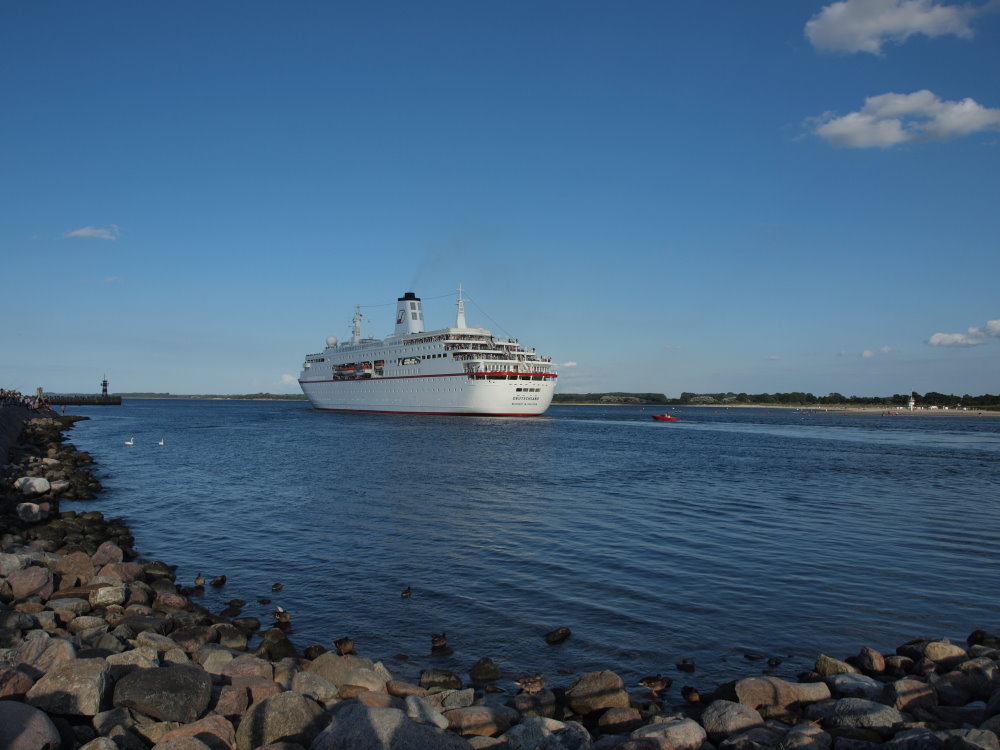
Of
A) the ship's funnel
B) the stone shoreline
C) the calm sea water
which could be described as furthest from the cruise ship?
the stone shoreline

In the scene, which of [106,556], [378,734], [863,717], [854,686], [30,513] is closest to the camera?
[378,734]

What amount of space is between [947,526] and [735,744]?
16.3 metres

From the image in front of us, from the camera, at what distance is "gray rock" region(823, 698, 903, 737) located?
6.25 m

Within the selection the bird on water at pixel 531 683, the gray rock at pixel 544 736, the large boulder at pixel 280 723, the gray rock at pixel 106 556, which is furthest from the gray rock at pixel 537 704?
the gray rock at pixel 106 556

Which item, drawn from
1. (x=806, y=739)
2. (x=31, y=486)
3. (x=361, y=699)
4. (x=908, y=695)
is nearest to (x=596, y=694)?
(x=806, y=739)

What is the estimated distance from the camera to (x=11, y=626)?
8117 mm

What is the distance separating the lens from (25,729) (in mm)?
5152

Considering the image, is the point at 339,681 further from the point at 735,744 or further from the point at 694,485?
the point at 694,485

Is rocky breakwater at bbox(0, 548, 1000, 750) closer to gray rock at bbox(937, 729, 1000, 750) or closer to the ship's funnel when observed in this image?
gray rock at bbox(937, 729, 1000, 750)

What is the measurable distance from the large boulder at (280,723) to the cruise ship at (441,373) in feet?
202

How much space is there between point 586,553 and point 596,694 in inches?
297

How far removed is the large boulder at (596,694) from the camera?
7207 mm

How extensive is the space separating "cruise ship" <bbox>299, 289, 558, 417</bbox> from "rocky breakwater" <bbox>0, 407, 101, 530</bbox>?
3866 cm

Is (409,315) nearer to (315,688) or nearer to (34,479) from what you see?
(34,479)
